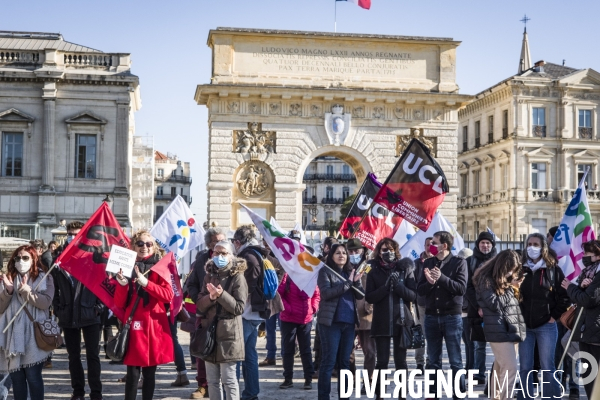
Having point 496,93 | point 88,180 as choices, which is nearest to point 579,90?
point 496,93

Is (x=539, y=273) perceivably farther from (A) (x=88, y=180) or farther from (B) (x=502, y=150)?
(B) (x=502, y=150)

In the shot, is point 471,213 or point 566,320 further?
point 471,213

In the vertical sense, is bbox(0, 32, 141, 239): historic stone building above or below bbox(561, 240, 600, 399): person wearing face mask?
above

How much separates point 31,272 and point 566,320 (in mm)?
5481

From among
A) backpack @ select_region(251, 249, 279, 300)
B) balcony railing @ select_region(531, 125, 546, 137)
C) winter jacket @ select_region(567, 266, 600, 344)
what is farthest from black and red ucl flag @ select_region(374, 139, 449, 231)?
balcony railing @ select_region(531, 125, 546, 137)

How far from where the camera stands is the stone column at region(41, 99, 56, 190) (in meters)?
33.7

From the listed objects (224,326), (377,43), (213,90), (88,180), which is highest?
(377,43)

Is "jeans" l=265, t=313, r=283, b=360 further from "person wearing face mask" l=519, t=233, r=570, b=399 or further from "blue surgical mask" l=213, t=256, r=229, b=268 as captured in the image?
"blue surgical mask" l=213, t=256, r=229, b=268

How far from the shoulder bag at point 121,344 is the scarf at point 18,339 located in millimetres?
723

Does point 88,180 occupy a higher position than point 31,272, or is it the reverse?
point 88,180

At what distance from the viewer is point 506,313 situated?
27.6 ft

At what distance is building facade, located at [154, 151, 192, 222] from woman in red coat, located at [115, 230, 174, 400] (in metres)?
87.8

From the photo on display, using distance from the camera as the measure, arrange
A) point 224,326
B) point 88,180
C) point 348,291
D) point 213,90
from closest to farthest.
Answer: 1. point 224,326
2. point 348,291
3. point 213,90
4. point 88,180

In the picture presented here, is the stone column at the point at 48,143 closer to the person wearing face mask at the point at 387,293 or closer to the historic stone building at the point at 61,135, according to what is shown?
the historic stone building at the point at 61,135
